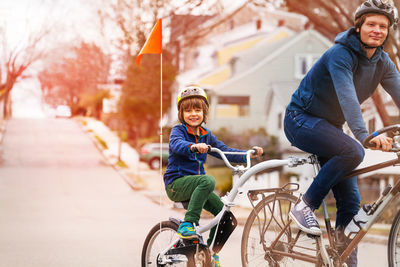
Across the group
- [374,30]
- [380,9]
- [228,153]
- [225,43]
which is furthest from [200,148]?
[225,43]

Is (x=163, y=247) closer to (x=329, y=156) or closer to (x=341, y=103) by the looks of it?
(x=329, y=156)

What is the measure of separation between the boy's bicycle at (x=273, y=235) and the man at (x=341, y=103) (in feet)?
0.47

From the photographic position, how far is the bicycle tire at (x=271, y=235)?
4.35 metres

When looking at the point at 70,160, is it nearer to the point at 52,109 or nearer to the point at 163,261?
the point at 163,261

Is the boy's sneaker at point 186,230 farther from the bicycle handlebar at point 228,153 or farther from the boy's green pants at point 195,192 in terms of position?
the bicycle handlebar at point 228,153

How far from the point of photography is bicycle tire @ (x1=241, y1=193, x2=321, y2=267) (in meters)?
4.35

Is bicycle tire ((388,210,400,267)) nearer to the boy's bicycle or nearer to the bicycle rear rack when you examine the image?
the boy's bicycle

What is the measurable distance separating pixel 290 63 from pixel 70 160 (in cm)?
1634

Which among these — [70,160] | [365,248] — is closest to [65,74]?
[70,160]

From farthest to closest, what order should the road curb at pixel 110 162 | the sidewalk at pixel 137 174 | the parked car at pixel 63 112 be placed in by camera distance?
the parked car at pixel 63 112 → the road curb at pixel 110 162 → the sidewalk at pixel 137 174

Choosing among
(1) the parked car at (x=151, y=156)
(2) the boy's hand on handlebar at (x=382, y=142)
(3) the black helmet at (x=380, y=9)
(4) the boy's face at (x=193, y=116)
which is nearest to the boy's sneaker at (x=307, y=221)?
(2) the boy's hand on handlebar at (x=382, y=142)

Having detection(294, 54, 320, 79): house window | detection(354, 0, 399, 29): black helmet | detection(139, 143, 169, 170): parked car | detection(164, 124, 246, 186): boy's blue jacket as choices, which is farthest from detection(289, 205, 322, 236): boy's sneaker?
detection(294, 54, 320, 79): house window

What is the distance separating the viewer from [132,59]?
31812 millimetres

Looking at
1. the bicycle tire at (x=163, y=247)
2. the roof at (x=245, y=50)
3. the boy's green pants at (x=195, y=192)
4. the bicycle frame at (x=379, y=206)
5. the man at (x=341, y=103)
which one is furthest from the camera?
the roof at (x=245, y=50)
